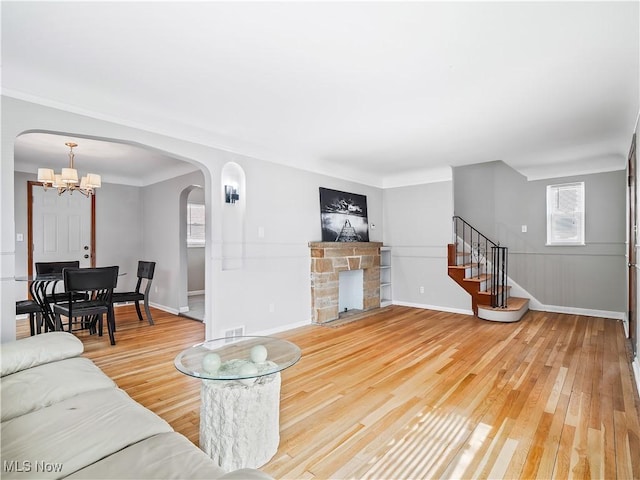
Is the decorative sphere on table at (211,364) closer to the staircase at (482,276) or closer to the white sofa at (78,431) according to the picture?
the white sofa at (78,431)

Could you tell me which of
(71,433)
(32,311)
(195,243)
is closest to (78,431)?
(71,433)

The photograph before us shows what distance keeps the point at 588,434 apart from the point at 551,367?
130 centimetres

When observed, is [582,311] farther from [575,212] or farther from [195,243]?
[195,243]

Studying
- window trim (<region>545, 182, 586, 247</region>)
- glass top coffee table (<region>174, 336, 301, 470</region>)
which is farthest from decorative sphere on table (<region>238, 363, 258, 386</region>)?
window trim (<region>545, 182, 586, 247</region>)

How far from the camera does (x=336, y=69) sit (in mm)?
2484

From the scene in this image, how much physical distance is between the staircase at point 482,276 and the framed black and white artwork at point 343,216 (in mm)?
1559

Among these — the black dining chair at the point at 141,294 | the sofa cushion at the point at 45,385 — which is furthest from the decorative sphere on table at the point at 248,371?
the black dining chair at the point at 141,294

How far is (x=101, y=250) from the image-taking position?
636 cm

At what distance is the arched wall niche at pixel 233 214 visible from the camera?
3.99m

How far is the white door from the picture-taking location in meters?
5.72

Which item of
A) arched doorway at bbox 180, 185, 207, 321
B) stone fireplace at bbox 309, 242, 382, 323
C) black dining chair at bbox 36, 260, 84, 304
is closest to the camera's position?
black dining chair at bbox 36, 260, 84, 304

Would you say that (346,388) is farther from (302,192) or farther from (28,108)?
(28,108)

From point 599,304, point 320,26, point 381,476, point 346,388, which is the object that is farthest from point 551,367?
point 320,26

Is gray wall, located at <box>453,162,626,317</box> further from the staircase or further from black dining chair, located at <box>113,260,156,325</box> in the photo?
black dining chair, located at <box>113,260,156,325</box>
